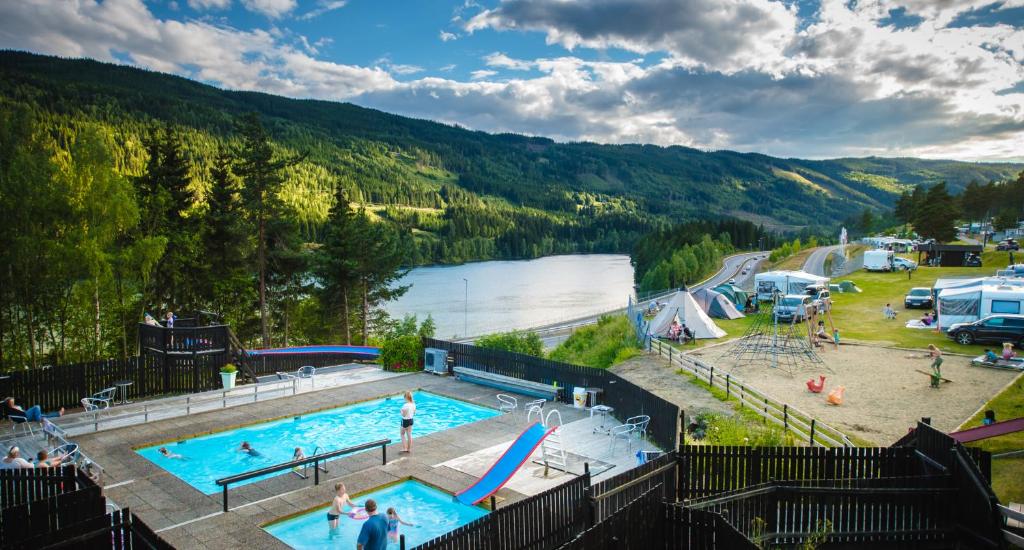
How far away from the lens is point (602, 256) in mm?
178125

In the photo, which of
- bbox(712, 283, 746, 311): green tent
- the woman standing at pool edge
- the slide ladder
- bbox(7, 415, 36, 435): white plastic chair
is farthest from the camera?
bbox(712, 283, 746, 311): green tent

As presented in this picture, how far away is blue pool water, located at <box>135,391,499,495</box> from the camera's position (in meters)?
13.9

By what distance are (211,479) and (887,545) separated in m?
12.9

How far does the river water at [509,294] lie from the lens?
69375mm

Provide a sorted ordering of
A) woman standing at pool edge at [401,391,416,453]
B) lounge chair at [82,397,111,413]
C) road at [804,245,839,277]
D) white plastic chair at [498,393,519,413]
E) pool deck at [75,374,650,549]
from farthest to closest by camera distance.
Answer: road at [804,245,839,277] → white plastic chair at [498,393,519,413] → lounge chair at [82,397,111,413] → woman standing at pool edge at [401,391,416,453] → pool deck at [75,374,650,549]

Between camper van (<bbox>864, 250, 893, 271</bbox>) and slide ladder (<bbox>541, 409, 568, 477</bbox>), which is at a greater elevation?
camper van (<bbox>864, 250, 893, 271</bbox>)

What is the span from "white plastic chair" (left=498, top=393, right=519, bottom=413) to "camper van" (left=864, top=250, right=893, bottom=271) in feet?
159

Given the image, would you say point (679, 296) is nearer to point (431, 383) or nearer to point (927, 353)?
point (927, 353)

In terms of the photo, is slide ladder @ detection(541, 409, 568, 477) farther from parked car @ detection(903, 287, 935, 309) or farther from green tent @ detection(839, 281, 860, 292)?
green tent @ detection(839, 281, 860, 292)

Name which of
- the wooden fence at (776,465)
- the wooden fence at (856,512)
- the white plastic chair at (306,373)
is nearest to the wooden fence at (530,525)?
the wooden fence at (776,465)

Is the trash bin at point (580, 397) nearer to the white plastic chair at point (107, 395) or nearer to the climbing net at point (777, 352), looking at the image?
the climbing net at point (777, 352)

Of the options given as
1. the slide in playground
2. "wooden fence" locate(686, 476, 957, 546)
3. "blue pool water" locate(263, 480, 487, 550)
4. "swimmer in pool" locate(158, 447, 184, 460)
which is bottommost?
"swimmer in pool" locate(158, 447, 184, 460)

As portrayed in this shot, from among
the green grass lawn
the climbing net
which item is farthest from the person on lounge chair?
the green grass lawn

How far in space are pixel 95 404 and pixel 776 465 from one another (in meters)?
18.3
